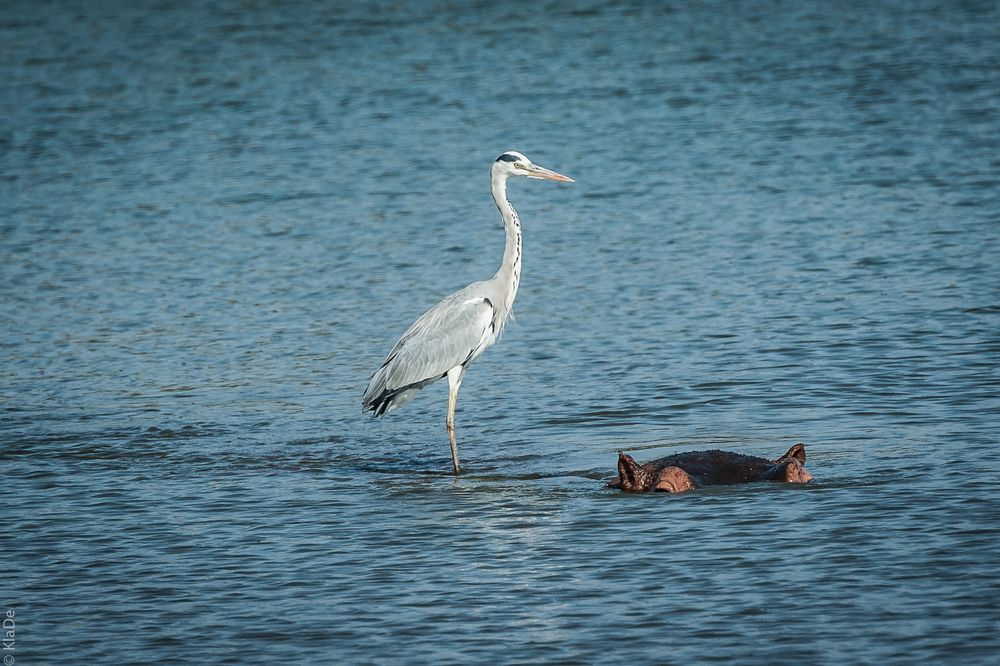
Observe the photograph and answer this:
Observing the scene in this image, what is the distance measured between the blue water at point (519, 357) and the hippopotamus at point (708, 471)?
0.10m

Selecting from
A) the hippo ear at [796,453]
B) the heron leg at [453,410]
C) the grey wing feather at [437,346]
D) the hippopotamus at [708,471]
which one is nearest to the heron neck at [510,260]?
the grey wing feather at [437,346]

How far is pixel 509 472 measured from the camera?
10828 millimetres

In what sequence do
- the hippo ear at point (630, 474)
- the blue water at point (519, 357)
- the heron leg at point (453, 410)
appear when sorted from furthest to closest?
the heron leg at point (453, 410), the hippo ear at point (630, 474), the blue water at point (519, 357)

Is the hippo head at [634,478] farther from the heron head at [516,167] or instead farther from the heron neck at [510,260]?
the heron head at [516,167]

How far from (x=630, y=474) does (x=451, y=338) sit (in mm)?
2371

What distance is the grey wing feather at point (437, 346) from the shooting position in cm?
1162

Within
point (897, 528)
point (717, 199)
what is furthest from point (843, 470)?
point (717, 199)

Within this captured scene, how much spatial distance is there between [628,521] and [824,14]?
89.0 feet

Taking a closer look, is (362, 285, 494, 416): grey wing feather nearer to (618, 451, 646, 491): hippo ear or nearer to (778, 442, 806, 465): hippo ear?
(618, 451, 646, 491): hippo ear

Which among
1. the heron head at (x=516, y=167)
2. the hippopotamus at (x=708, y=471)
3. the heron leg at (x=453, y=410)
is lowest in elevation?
the hippopotamus at (x=708, y=471)

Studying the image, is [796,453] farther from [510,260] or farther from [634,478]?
[510,260]

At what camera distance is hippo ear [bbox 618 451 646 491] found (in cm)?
961

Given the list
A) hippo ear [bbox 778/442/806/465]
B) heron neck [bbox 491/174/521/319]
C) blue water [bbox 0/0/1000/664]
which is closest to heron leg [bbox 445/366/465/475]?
blue water [bbox 0/0/1000/664]

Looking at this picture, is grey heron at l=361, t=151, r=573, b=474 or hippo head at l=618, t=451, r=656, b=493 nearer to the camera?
hippo head at l=618, t=451, r=656, b=493
